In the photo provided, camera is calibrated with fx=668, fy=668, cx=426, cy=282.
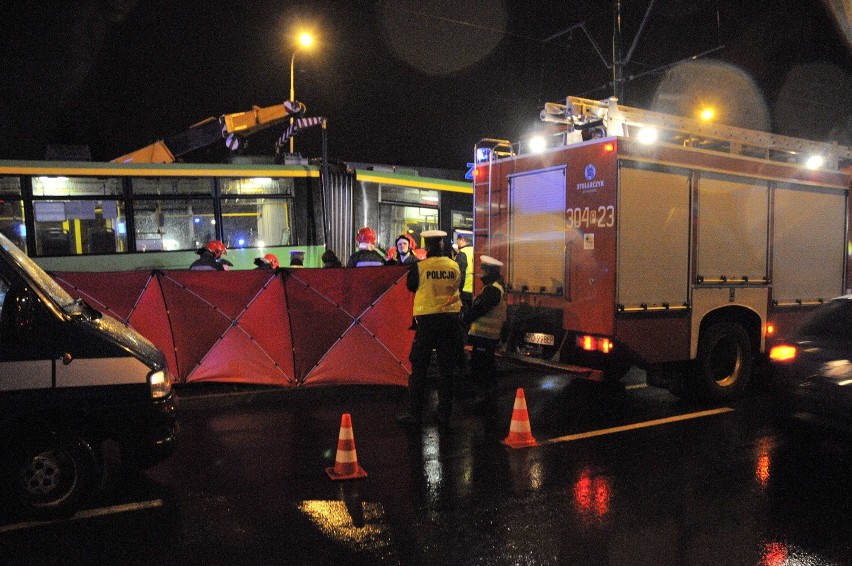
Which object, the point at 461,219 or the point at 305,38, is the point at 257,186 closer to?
the point at 461,219

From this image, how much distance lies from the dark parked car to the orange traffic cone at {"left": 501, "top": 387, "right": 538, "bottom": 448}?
7.12ft

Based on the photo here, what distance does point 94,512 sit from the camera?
4.50 meters

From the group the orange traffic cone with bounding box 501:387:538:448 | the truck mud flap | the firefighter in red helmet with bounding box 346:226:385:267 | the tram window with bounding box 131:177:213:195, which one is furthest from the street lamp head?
the orange traffic cone with bounding box 501:387:538:448

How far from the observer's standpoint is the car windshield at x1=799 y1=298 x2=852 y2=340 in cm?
567

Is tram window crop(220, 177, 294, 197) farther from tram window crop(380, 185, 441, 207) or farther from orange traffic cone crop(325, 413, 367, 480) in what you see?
orange traffic cone crop(325, 413, 367, 480)

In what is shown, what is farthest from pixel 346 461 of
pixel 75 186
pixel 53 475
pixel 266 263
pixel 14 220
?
pixel 14 220

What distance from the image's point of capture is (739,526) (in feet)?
14.4

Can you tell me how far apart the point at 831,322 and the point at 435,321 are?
3.54m

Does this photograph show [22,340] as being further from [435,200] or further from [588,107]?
[435,200]

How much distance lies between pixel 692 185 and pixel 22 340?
6.79 metres

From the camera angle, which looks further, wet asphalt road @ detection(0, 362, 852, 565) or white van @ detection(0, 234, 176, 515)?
white van @ detection(0, 234, 176, 515)

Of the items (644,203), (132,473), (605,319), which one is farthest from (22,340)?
(644,203)

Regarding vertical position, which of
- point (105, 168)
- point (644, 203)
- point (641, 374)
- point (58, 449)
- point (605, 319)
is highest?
point (105, 168)

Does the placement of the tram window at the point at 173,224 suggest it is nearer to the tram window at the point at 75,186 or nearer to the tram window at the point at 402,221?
the tram window at the point at 75,186
